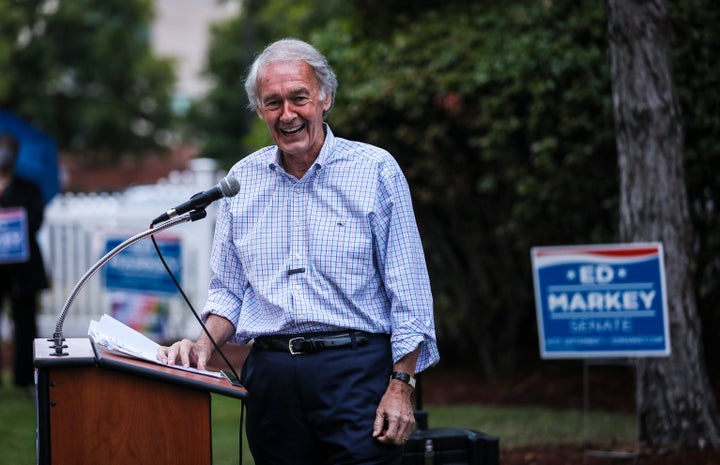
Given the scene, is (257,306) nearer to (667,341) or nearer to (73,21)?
(667,341)

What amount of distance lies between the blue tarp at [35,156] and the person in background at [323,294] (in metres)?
8.21

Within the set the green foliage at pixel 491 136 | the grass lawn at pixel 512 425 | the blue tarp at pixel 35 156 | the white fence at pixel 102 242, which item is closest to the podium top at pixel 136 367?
the grass lawn at pixel 512 425

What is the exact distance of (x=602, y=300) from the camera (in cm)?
636

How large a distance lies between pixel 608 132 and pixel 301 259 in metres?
4.34

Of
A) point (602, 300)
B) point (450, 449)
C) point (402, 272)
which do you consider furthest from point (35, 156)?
point (402, 272)

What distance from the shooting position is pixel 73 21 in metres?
28.1

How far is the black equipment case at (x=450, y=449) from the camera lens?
14.5 ft

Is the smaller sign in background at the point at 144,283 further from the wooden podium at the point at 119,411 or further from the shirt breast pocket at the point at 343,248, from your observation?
the wooden podium at the point at 119,411

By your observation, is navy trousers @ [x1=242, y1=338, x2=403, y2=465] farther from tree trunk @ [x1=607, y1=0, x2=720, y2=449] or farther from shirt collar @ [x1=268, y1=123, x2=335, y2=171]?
tree trunk @ [x1=607, y1=0, x2=720, y2=449]

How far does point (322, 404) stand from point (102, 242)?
10.4 meters

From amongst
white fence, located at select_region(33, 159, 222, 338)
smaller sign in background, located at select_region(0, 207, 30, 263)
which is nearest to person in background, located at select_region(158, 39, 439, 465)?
smaller sign in background, located at select_region(0, 207, 30, 263)

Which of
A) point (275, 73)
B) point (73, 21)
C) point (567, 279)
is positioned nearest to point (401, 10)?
point (567, 279)

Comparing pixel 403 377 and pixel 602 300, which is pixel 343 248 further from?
pixel 602 300

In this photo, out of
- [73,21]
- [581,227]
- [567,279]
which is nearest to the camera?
[567,279]
